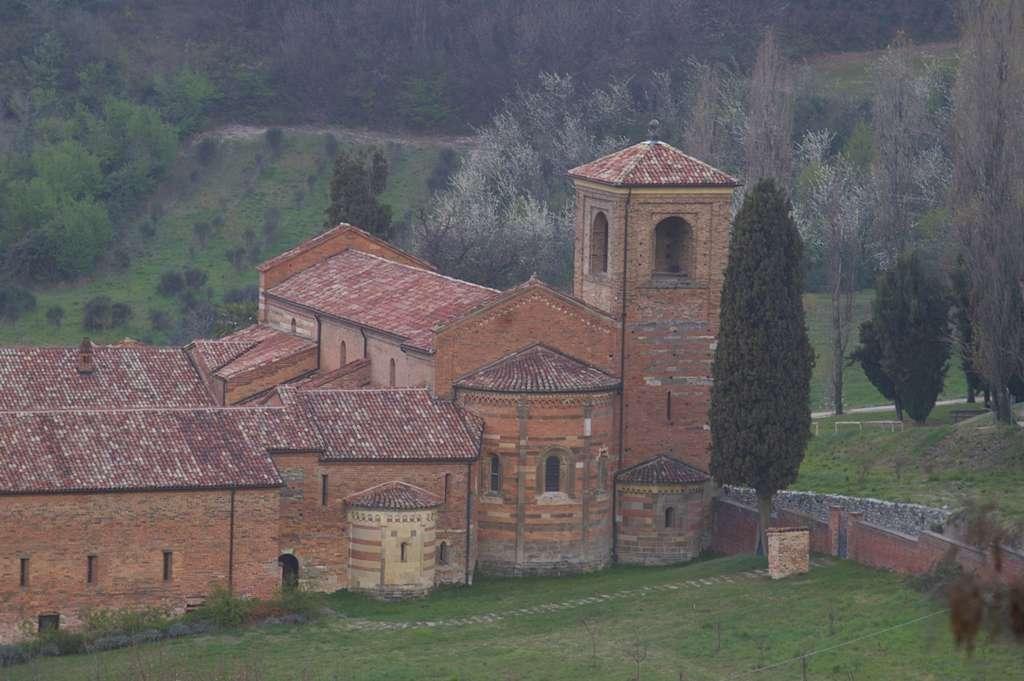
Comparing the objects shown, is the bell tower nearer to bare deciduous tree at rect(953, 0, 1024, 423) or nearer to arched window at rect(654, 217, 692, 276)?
arched window at rect(654, 217, 692, 276)

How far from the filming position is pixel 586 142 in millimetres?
77062

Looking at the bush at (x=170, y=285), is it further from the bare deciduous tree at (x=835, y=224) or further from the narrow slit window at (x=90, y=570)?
the narrow slit window at (x=90, y=570)

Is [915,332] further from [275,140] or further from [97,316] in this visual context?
[275,140]

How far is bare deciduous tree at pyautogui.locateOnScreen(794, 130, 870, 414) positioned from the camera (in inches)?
2140

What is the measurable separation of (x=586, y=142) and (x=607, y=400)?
37.8 meters

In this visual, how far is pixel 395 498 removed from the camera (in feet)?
124

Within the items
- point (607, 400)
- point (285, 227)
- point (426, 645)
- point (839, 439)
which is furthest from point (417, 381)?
point (285, 227)

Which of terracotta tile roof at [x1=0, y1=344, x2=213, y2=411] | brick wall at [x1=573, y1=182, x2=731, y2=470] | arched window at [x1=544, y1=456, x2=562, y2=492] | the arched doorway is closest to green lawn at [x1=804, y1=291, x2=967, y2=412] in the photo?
brick wall at [x1=573, y1=182, x2=731, y2=470]

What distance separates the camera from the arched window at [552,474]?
3950 cm

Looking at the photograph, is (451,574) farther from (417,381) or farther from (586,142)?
(586,142)

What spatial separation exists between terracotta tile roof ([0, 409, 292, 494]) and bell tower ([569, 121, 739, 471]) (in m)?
6.81

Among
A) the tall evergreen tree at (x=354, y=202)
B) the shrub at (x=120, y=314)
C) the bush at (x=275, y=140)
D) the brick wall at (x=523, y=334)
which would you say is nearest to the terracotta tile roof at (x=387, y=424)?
the brick wall at (x=523, y=334)

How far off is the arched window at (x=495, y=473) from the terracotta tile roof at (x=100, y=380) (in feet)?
23.6

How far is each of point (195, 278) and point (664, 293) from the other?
1270 inches
